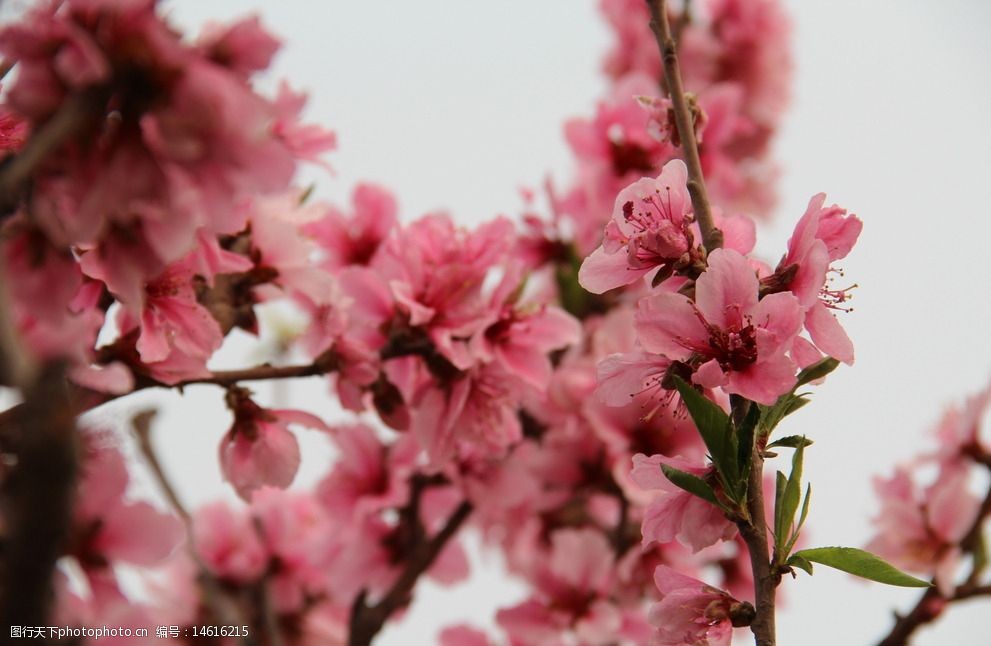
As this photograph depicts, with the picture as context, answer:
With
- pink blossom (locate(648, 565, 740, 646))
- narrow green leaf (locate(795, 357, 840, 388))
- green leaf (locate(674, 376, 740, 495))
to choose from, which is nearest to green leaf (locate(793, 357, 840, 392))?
narrow green leaf (locate(795, 357, 840, 388))

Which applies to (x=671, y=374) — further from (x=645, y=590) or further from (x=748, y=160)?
(x=748, y=160)

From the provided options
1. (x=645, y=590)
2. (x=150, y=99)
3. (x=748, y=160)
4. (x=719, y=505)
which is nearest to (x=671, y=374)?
(x=719, y=505)

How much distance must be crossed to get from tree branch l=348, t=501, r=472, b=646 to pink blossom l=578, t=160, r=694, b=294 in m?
0.89

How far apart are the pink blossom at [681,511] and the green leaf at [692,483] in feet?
0.15

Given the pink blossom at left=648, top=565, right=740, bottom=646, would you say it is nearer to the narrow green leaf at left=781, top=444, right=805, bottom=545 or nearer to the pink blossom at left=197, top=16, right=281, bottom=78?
the narrow green leaf at left=781, top=444, right=805, bottom=545

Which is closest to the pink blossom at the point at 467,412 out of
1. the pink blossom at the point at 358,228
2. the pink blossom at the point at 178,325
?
the pink blossom at the point at 178,325

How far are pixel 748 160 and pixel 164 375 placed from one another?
8.39ft

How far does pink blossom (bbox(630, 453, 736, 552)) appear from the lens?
87 centimetres

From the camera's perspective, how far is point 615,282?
37.2 inches

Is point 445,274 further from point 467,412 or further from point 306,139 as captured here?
point 306,139

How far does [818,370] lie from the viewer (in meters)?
0.87

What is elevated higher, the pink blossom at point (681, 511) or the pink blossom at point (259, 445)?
the pink blossom at point (681, 511)

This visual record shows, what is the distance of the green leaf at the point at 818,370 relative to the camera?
0.87 metres

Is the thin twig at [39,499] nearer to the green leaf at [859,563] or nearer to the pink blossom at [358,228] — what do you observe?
the green leaf at [859,563]
